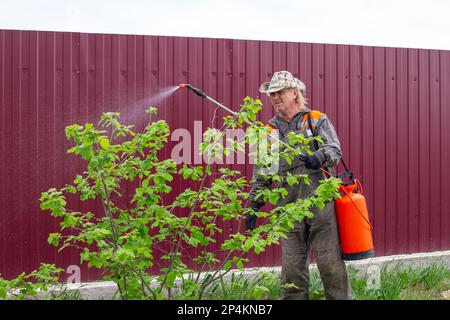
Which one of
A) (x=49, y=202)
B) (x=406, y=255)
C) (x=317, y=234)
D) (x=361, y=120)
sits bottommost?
(x=406, y=255)

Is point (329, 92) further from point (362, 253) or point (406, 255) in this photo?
point (362, 253)

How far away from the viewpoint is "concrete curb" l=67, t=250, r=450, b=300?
19.2 ft

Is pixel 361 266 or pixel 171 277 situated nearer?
pixel 171 277

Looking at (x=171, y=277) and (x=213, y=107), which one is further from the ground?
(x=213, y=107)

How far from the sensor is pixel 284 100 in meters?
4.73

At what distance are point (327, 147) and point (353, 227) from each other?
676mm

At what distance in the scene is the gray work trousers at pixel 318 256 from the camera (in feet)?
15.2

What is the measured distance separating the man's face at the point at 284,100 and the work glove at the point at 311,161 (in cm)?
55

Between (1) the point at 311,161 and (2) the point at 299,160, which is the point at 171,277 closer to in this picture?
(1) the point at 311,161

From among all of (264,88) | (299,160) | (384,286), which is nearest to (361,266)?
(384,286)

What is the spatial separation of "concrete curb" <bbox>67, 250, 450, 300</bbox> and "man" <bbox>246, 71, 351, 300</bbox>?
1.85 feet

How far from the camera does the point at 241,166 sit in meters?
6.56

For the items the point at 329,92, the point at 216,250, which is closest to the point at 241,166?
the point at 216,250
